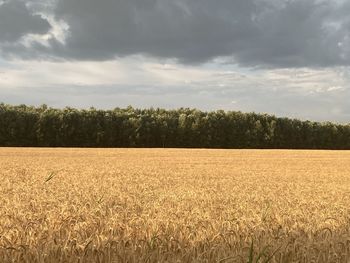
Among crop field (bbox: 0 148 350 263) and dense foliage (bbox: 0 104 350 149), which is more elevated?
dense foliage (bbox: 0 104 350 149)

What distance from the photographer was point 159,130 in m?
95.5

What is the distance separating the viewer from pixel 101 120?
95938 millimetres

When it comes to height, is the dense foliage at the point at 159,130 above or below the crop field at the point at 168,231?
above

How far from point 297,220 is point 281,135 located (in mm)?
93799

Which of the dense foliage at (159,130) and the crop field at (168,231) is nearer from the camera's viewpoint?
the crop field at (168,231)

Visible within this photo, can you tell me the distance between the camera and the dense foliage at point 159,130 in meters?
91.1

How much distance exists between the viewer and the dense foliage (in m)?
91.1

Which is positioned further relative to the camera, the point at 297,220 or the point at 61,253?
the point at 297,220

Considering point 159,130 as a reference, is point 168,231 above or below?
below

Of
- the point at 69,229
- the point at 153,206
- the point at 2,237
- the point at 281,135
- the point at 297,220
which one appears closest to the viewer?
the point at 2,237

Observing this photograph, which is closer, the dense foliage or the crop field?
the crop field

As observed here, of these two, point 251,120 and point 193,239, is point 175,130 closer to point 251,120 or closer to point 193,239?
point 251,120

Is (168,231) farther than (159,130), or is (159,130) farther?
(159,130)

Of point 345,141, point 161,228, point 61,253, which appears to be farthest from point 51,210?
point 345,141
